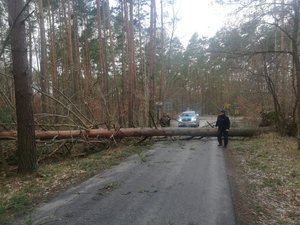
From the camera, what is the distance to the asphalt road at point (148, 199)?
5902 mm

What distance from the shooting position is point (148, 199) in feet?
23.4

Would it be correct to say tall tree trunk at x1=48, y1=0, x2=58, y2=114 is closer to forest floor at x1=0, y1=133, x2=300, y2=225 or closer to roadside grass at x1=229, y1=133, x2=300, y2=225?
forest floor at x1=0, y1=133, x2=300, y2=225

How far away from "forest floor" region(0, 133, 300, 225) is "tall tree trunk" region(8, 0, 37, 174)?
0.54m

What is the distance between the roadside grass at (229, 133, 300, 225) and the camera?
6.55m

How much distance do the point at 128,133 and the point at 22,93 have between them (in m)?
8.21

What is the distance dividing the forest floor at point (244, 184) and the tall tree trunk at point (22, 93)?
1.76 ft

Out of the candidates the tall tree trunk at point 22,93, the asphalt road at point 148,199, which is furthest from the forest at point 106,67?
the asphalt road at point 148,199

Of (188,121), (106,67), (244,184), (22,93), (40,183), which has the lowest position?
(244,184)

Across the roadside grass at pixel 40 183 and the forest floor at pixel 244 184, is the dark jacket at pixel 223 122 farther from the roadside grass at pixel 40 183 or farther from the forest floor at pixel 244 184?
the roadside grass at pixel 40 183

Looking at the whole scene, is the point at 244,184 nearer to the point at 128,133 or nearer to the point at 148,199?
the point at 148,199

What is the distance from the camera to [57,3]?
29.0 metres

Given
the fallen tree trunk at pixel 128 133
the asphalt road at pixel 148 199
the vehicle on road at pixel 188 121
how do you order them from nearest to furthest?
1. the asphalt road at pixel 148 199
2. the fallen tree trunk at pixel 128 133
3. the vehicle on road at pixel 188 121

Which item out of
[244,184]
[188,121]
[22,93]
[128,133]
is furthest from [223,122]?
[188,121]

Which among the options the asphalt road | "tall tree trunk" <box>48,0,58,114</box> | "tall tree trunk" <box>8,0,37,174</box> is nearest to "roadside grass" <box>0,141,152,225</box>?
the asphalt road
